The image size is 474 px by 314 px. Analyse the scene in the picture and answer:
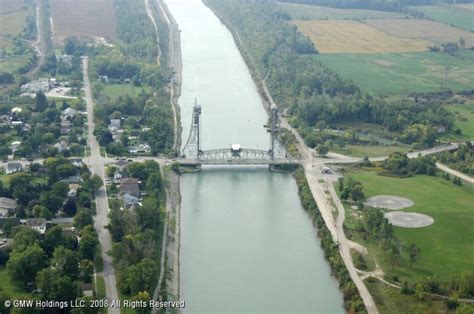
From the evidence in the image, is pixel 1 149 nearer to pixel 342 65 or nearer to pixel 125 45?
pixel 125 45

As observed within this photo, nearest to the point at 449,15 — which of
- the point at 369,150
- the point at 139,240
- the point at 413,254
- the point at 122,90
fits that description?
the point at 122,90

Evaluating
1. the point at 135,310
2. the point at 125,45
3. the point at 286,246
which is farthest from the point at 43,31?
the point at 135,310

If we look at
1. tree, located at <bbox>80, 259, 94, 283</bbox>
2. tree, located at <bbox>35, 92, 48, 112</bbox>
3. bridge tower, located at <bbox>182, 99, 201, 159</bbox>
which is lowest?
tree, located at <bbox>80, 259, 94, 283</bbox>

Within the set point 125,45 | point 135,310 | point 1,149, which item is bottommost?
point 135,310

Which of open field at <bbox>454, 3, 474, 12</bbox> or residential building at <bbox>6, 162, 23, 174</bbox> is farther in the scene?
open field at <bbox>454, 3, 474, 12</bbox>

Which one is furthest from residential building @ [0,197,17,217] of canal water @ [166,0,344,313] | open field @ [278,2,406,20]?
open field @ [278,2,406,20]

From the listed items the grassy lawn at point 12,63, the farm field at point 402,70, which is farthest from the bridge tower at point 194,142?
the grassy lawn at point 12,63

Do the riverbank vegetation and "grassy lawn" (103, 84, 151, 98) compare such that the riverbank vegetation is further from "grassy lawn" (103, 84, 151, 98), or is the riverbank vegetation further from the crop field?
the crop field
